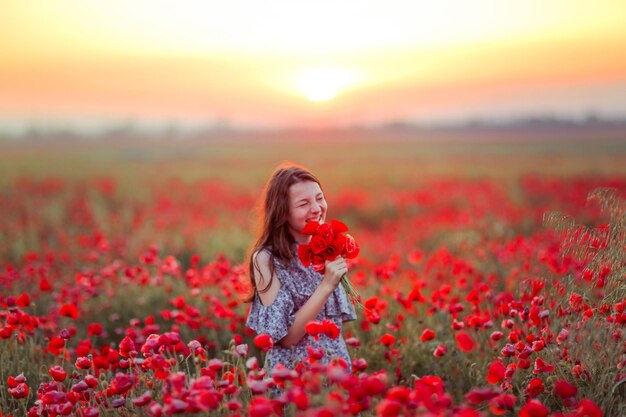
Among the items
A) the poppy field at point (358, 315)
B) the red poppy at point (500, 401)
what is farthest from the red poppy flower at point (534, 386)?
the red poppy at point (500, 401)

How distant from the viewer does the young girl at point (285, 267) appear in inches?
131

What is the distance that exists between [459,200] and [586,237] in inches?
382

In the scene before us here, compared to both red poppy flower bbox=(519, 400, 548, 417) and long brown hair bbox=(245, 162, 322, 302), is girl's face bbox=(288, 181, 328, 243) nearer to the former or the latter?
long brown hair bbox=(245, 162, 322, 302)

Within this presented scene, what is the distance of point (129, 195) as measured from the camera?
1503 centimetres

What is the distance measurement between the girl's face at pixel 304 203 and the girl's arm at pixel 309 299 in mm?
239

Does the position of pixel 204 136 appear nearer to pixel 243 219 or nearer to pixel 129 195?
pixel 129 195

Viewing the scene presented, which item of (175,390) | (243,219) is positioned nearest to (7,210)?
(243,219)

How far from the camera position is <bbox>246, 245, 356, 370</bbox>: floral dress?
3312 millimetres

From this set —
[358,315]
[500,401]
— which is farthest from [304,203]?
[358,315]

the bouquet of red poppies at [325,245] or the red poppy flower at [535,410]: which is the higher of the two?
the bouquet of red poppies at [325,245]

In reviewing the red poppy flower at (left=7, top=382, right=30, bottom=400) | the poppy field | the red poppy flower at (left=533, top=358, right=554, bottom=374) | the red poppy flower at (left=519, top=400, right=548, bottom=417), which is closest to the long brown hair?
the poppy field

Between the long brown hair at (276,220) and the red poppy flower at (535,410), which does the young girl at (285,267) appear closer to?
the long brown hair at (276,220)

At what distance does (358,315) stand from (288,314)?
1.54 meters

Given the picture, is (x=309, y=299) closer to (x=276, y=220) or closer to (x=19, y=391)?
(x=276, y=220)
